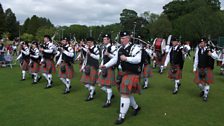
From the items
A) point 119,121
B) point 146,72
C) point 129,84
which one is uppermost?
point 129,84

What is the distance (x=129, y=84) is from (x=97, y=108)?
1.65 m

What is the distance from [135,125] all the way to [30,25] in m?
95.9

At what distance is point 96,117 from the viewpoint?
271 inches

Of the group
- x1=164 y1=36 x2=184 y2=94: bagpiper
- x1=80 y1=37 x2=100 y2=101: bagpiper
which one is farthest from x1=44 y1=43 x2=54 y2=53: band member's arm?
x1=164 y1=36 x2=184 y2=94: bagpiper

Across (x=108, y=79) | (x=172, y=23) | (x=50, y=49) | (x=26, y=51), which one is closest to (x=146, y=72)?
(x=108, y=79)

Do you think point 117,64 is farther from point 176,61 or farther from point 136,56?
point 176,61

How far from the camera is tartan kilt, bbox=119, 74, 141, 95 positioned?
6406 millimetres

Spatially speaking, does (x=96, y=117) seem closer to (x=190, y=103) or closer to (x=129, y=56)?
(x=129, y=56)

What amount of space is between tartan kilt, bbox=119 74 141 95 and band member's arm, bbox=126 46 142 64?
380mm

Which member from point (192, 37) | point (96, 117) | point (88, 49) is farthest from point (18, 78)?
point (192, 37)

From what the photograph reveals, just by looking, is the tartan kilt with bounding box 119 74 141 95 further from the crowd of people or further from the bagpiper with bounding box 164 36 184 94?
the bagpiper with bounding box 164 36 184 94

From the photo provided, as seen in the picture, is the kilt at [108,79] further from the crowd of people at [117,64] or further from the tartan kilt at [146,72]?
the tartan kilt at [146,72]

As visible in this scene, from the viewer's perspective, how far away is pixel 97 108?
25.2ft

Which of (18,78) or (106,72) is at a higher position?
(106,72)
